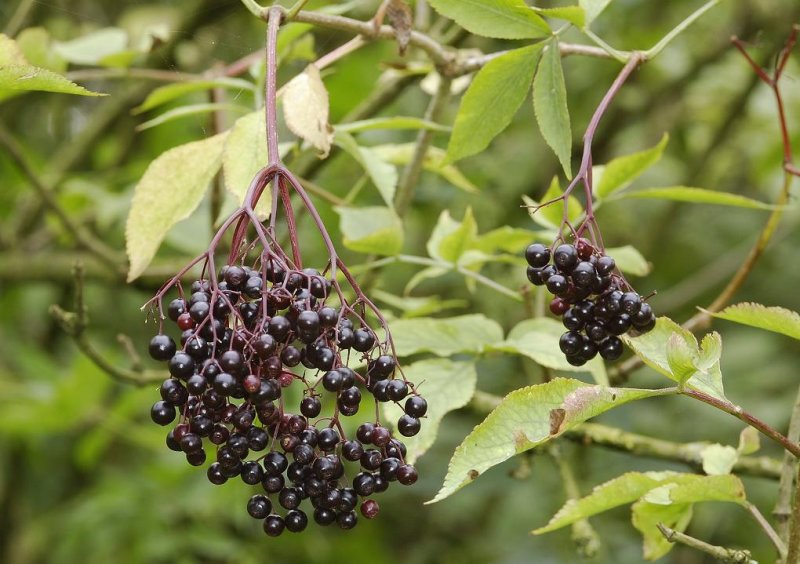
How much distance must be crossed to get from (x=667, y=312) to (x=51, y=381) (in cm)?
220

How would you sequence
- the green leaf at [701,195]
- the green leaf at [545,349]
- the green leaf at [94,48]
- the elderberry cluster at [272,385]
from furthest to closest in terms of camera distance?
the green leaf at [94,48]
the green leaf at [701,195]
the green leaf at [545,349]
the elderberry cluster at [272,385]

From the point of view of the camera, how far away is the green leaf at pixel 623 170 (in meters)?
1.75

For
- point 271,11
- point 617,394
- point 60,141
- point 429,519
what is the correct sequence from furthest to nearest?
1. point 60,141
2. point 429,519
3. point 271,11
4. point 617,394

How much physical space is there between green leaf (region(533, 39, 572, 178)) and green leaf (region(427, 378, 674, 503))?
371mm

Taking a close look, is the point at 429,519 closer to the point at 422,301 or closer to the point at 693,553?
the point at 693,553

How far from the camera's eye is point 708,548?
128 cm

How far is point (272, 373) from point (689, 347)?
493mm

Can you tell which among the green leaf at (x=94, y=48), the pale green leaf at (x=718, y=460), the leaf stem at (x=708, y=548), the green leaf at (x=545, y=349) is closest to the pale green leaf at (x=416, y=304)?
the green leaf at (x=545, y=349)

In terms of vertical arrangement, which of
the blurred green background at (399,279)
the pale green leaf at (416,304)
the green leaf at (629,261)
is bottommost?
the blurred green background at (399,279)

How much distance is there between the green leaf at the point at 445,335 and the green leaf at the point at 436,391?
0.10ft

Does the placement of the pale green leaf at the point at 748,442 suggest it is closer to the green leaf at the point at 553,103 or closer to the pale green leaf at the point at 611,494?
the pale green leaf at the point at 611,494

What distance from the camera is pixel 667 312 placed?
3457 millimetres

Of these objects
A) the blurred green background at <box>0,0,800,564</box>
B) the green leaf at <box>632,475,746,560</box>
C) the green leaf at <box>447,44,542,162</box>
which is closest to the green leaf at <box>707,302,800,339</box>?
the green leaf at <box>632,475,746,560</box>

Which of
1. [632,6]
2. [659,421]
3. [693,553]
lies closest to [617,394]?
[659,421]
